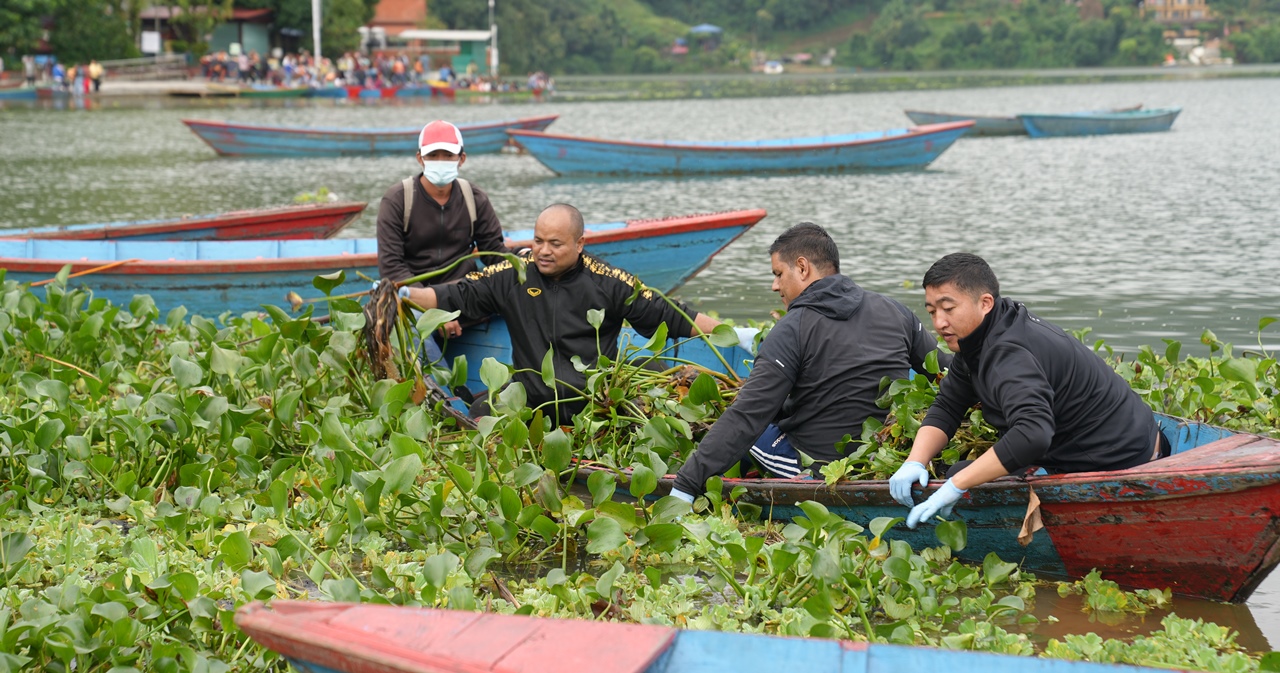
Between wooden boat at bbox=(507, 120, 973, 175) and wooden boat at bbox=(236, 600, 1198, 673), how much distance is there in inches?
658

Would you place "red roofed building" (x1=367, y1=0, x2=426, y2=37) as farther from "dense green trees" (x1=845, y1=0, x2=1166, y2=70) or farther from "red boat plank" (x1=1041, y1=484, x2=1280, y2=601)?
"red boat plank" (x1=1041, y1=484, x2=1280, y2=601)

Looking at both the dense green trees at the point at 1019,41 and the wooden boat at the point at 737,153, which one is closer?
the wooden boat at the point at 737,153

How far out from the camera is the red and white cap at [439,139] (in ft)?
21.2

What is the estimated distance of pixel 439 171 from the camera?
6508 mm

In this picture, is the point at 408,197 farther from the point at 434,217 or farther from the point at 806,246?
the point at 806,246

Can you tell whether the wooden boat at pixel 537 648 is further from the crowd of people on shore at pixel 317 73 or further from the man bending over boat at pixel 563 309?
the crowd of people on shore at pixel 317 73

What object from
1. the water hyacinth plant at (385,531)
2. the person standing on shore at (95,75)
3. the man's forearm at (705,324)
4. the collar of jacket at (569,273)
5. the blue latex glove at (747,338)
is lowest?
the water hyacinth plant at (385,531)

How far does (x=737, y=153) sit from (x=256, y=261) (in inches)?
466

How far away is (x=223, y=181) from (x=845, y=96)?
31.0m

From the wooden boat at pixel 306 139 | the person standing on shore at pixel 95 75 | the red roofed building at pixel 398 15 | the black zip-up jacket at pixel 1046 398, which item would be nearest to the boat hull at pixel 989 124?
the wooden boat at pixel 306 139

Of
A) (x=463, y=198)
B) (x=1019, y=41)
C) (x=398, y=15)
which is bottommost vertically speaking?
(x=463, y=198)

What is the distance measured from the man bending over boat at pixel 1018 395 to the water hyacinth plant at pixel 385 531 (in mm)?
291

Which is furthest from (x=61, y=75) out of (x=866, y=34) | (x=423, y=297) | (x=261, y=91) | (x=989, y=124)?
(x=866, y=34)

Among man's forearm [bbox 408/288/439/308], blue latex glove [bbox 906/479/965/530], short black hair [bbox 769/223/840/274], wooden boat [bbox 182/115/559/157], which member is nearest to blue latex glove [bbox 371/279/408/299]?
man's forearm [bbox 408/288/439/308]
